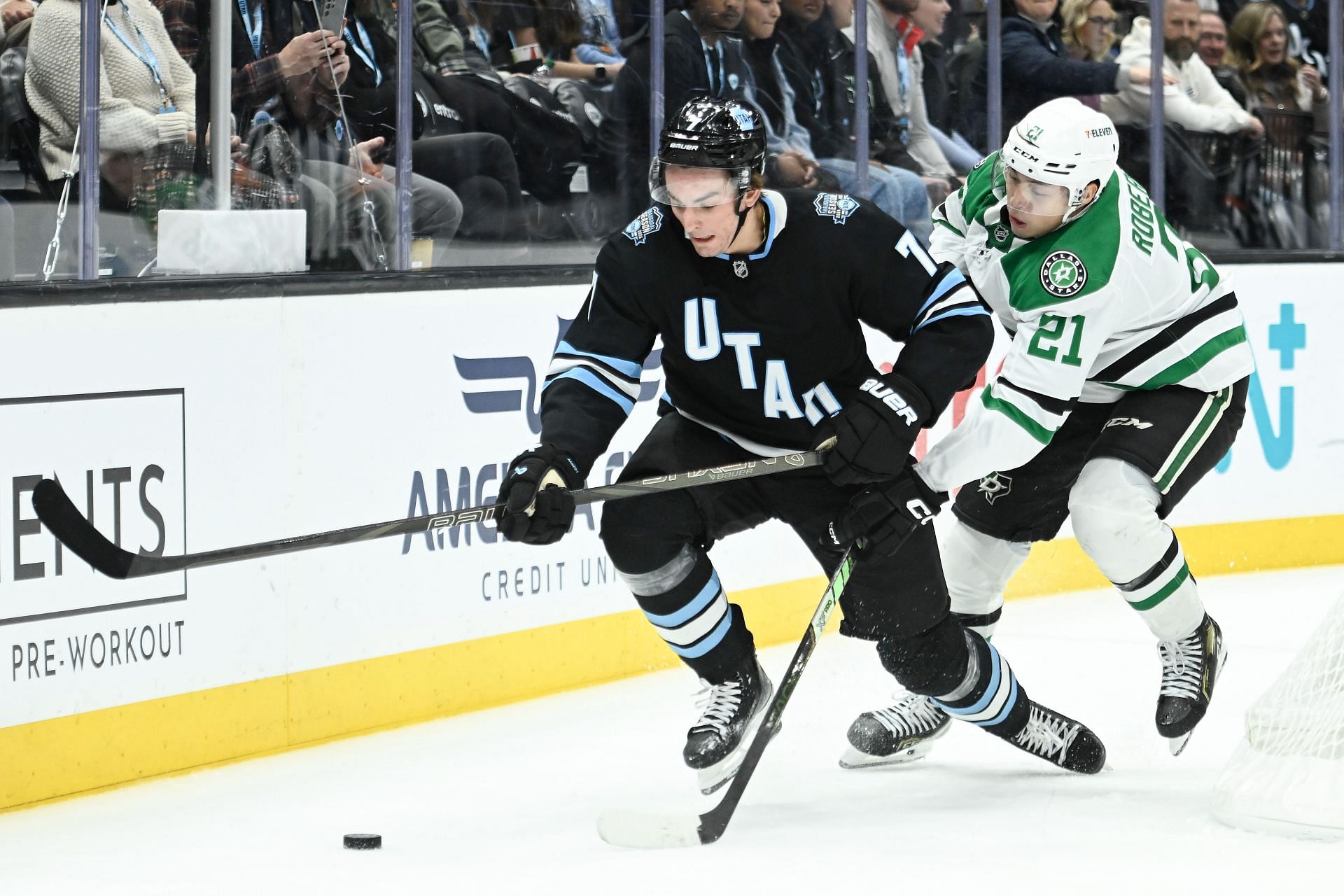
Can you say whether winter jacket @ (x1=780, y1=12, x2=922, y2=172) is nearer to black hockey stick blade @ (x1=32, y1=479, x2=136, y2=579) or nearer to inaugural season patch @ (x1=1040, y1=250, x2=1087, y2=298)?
inaugural season patch @ (x1=1040, y1=250, x2=1087, y2=298)

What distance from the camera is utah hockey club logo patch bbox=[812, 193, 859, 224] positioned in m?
2.80

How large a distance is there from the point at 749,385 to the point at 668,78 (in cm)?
206

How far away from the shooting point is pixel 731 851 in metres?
2.71

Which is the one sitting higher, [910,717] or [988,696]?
[988,696]

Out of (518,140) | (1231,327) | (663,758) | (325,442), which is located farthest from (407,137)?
(1231,327)

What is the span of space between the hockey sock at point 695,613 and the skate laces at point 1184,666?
0.81m

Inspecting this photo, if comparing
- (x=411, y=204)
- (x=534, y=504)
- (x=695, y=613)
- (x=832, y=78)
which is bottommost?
(x=695, y=613)

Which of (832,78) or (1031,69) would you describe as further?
(1031,69)

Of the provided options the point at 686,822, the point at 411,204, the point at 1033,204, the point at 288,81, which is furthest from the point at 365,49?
the point at 686,822

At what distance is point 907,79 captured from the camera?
538 centimetres

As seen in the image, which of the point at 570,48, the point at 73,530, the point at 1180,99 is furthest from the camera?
the point at 1180,99

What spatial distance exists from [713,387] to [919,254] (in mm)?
378

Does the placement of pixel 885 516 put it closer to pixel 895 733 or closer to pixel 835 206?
pixel 835 206

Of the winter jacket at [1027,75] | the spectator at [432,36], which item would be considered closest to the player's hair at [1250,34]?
the winter jacket at [1027,75]
